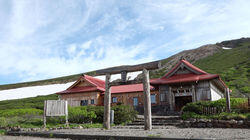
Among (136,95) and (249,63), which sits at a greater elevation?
(249,63)

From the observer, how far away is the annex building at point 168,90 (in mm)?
24359

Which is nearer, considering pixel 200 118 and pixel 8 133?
pixel 8 133

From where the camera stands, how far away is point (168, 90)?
2594 centimetres

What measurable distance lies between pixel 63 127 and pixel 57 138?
4.72 meters

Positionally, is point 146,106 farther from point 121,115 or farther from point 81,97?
point 81,97

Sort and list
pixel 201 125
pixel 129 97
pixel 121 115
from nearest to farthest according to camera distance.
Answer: pixel 201 125, pixel 121 115, pixel 129 97

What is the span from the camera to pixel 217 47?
8381cm

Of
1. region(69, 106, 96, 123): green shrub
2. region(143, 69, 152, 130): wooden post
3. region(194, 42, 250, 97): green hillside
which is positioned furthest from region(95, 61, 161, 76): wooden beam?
region(194, 42, 250, 97): green hillside

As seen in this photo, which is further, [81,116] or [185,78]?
[185,78]

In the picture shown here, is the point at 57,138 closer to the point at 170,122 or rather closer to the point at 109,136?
the point at 109,136

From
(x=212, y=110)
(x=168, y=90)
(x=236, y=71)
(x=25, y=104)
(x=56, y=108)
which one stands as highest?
(x=236, y=71)

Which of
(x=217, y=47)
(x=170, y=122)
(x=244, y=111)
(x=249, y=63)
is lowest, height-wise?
(x=170, y=122)

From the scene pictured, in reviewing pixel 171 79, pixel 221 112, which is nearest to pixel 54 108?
pixel 221 112

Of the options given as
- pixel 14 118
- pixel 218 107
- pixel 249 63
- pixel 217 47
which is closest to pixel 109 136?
pixel 218 107
